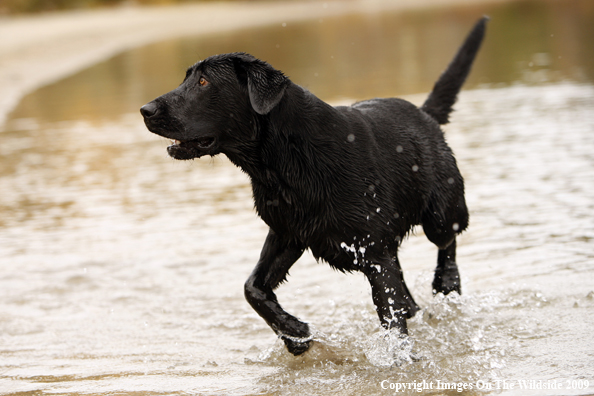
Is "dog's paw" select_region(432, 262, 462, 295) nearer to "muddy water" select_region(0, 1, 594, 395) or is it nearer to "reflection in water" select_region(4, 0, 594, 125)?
"muddy water" select_region(0, 1, 594, 395)

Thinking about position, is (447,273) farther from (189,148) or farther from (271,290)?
(189,148)

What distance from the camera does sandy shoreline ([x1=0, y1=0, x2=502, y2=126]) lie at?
23.6m

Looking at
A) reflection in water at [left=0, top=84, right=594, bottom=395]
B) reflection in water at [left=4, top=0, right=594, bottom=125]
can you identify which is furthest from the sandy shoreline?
reflection in water at [left=0, top=84, right=594, bottom=395]

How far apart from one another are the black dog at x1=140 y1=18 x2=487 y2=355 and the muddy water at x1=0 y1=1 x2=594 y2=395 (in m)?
0.43

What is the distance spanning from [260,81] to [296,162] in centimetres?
43

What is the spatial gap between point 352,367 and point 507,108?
7.81 metres

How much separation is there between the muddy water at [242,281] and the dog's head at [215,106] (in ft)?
4.16

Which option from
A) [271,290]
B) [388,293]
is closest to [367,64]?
[271,290]

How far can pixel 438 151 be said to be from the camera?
4.21 metres

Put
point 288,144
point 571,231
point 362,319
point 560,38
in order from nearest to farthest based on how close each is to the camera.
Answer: point 288,144
point 362,319
point 571,231
point 560,38

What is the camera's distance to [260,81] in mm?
3426

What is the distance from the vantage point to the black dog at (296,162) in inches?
137

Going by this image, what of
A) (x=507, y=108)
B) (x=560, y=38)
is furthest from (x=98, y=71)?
(x=507, y=108)

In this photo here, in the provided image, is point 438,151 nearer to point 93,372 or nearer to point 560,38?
point 93,372
